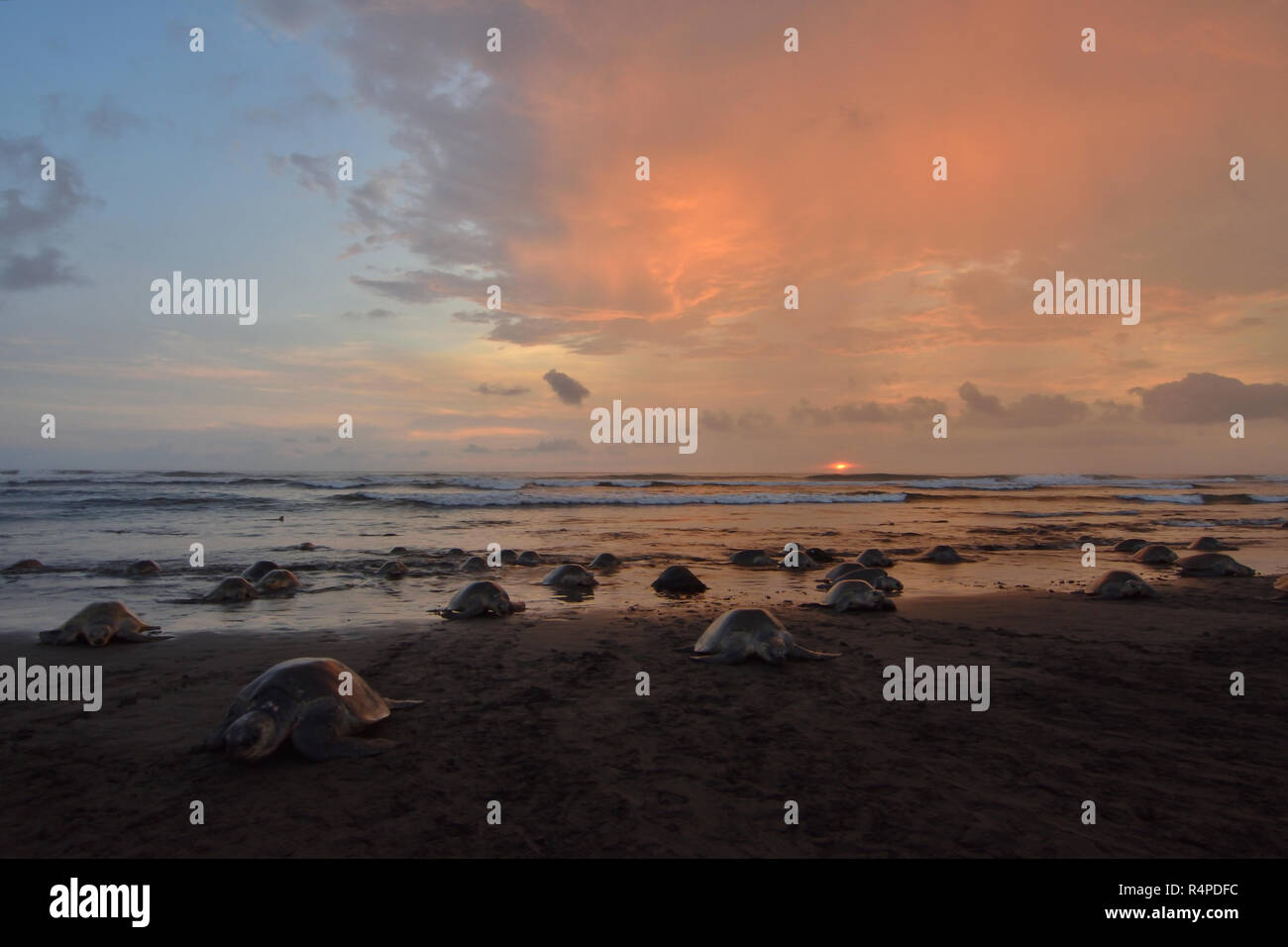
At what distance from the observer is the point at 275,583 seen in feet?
36.1

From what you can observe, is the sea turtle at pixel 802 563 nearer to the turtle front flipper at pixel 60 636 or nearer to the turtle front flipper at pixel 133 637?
the turtle front flipper at pixel 133 637

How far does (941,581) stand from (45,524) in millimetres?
27513

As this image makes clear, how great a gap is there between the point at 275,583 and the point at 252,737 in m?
7.33

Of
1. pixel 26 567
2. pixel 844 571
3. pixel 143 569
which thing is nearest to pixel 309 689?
pixel 844 571

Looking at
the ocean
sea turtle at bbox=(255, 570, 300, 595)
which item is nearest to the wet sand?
the ocean

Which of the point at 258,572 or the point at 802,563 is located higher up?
the point at 258,572

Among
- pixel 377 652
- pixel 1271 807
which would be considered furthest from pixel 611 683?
pixel 1271 807

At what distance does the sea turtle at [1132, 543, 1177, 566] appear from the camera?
15.0 m

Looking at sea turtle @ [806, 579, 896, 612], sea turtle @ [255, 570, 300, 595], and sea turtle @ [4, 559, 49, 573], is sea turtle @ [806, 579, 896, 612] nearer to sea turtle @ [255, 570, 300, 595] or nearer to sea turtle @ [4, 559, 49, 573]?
sea turtle @ [255, 570, 300, 595]

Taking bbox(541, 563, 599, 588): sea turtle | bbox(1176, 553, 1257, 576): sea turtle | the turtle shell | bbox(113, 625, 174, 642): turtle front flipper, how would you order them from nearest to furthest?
the turtle shell, bbox(113, 625, 174, 642): turtle front flipper, bbox(541, 563, 599, 588): sea turtle, bbox(1176, 553, 1257, 576): sea turtle

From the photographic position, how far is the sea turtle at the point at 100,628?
7.76m

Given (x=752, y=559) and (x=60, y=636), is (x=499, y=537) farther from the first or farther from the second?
(x=60, y=636)

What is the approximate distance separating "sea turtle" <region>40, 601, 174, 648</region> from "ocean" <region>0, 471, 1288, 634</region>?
2.72ft

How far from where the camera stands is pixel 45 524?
22.6 metres
